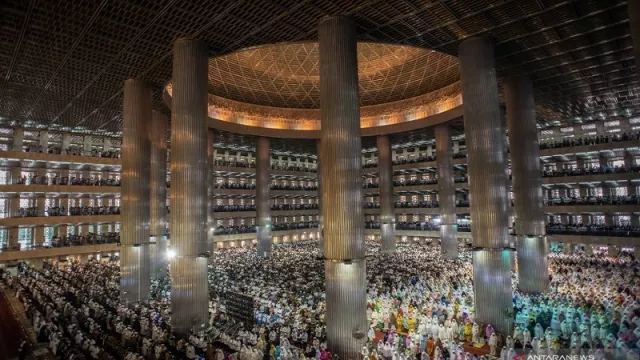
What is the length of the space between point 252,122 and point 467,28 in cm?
2545

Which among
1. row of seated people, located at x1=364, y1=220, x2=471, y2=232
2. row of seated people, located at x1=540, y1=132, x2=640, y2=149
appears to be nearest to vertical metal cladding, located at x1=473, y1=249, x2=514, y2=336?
row of seated people, located at x1=540, y1=132, x2=640, y2=149

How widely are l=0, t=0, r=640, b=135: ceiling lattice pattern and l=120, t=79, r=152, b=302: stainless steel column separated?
1704mm

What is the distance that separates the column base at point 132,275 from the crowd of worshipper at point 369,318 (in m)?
0.69

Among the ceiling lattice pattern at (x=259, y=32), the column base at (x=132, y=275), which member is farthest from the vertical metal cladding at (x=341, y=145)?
the column base at (x=132, y=275)

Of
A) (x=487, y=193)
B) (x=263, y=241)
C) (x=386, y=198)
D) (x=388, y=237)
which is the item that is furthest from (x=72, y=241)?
(x=487, y=193)

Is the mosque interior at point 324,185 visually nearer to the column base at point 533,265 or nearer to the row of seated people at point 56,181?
the column base at point 533,265

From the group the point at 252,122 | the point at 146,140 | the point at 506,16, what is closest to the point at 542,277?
the point at 506,16

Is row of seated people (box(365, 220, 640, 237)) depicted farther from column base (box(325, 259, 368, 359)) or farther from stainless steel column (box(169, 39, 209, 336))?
stainless steel column (box(169, 39, 209, 336))

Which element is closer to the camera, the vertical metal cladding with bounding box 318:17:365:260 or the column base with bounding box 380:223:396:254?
the vertical metal cladding with bounding box 318:17:365:260

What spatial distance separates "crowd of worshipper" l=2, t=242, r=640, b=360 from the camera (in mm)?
12500

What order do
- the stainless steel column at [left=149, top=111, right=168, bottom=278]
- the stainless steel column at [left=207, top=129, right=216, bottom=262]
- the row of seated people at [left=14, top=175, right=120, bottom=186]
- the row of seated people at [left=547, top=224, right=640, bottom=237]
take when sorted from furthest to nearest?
the stainless steel column at [left=207, top=129, right=216, bottom=262] < the row of seated people at [left=14, top=175, right=120, bottom=186] < the stainless steel column at [left=149, top=111, right=168, bottom=278] < the row of seated people at [left=547, top=224, right=640, bottom=237]

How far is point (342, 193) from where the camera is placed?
45.9 ft

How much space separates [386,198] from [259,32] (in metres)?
27.4

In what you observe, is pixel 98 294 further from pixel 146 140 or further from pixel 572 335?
pixel 572 335
